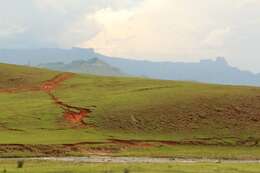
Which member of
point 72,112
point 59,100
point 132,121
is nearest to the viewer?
point 132,121

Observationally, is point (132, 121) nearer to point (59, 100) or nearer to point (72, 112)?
point (72, 112)

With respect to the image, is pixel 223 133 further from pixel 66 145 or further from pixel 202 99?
pixel 66 145

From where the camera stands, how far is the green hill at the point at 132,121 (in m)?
68.5

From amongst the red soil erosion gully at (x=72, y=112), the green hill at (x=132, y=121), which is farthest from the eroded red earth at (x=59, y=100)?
the green hill at (x=132, y=121)

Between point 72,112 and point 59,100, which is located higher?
point 59,100

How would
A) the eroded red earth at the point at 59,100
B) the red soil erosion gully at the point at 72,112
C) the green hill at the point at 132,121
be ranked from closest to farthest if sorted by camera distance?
the green hill at the point at 132,121 < the red soil erosion gully at the point at 72,112 < the eroded red earth at the point at 59,100

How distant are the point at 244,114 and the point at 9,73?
5522 cm

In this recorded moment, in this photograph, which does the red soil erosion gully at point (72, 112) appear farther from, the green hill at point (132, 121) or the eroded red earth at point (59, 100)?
the green hill at point (132, 121)

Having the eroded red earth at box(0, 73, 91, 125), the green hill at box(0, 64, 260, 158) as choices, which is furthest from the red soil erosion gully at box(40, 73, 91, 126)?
the green hill at box(0, 64, 260, 158)

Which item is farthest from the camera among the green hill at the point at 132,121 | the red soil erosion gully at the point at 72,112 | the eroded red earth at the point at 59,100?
the eroded red earth at the point at 59,100

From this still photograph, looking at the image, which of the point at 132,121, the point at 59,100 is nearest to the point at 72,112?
the point at 59,100

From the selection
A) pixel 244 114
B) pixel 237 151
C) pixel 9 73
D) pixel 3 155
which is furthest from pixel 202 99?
pixel 9 73

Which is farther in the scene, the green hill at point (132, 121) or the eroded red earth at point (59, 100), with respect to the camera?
the eroded red earth at point (59, 100)

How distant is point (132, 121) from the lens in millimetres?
80062
